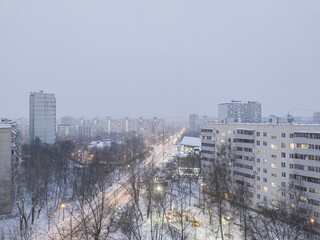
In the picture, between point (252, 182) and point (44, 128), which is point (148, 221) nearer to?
point (252, 182)

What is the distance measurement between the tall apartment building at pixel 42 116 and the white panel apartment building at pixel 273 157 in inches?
1518

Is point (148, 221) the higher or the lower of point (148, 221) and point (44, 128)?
the lower

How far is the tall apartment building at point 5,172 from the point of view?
1994 centimetres

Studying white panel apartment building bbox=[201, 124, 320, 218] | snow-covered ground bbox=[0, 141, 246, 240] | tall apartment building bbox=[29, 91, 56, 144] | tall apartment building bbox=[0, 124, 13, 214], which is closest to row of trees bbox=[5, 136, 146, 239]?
snow-covered ground bbox=[0, 141, 246, 240]

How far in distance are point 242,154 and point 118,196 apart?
45.7ft

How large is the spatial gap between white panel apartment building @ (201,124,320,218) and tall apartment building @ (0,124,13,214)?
2038cm

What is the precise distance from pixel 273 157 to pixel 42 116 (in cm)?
4687

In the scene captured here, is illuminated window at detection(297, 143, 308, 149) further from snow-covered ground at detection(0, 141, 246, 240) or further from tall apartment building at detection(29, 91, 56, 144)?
tall apartment building at detection(29, 91, 56, 144)

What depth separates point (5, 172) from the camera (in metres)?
20.4

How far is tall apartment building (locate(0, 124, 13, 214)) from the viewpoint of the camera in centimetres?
1994

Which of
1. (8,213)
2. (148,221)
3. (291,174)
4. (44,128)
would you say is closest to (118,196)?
(148,221)

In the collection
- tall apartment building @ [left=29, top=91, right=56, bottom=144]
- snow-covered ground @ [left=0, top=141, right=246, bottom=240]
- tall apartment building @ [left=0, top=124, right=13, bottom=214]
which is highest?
tall apartment building @ [left=29, top=91, right=56, bottom=144]

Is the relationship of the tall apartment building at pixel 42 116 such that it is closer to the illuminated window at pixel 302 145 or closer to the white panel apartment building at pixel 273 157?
the white panel apartment building at pixel 273 157

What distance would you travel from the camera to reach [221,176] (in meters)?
24.7
